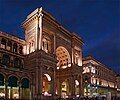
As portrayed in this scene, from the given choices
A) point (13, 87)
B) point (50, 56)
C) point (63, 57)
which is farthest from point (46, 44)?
point (13, 87)

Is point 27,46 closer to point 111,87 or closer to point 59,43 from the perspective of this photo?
point 59,43

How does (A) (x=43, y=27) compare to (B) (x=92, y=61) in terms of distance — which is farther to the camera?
(B) (x=92, y=61)

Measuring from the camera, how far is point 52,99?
150 feet

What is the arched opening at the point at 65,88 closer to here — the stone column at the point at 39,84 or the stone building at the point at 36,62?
the stone building at the point at 36,62

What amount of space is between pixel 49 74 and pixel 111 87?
51.7 m

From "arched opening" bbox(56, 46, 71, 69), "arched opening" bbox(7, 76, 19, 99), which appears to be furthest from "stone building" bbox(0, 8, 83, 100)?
"arched opening" bbox(56, 46, 71, 69)

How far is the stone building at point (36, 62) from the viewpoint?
1682 inches

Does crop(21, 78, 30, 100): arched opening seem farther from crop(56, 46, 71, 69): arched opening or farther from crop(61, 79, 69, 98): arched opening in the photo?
crop(56, 46, 71, 69): arched opening

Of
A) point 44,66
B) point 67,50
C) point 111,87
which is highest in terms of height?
point 67,50

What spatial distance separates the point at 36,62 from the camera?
4534cm

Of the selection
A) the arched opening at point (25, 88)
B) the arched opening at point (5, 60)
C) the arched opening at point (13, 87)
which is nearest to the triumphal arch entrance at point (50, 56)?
the arched opening at point (25, 88)

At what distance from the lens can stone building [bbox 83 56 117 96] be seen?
71.4 metres

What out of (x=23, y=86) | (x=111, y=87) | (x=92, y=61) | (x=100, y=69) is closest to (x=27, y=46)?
(x=23, y=86)

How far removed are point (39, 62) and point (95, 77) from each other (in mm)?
35456
